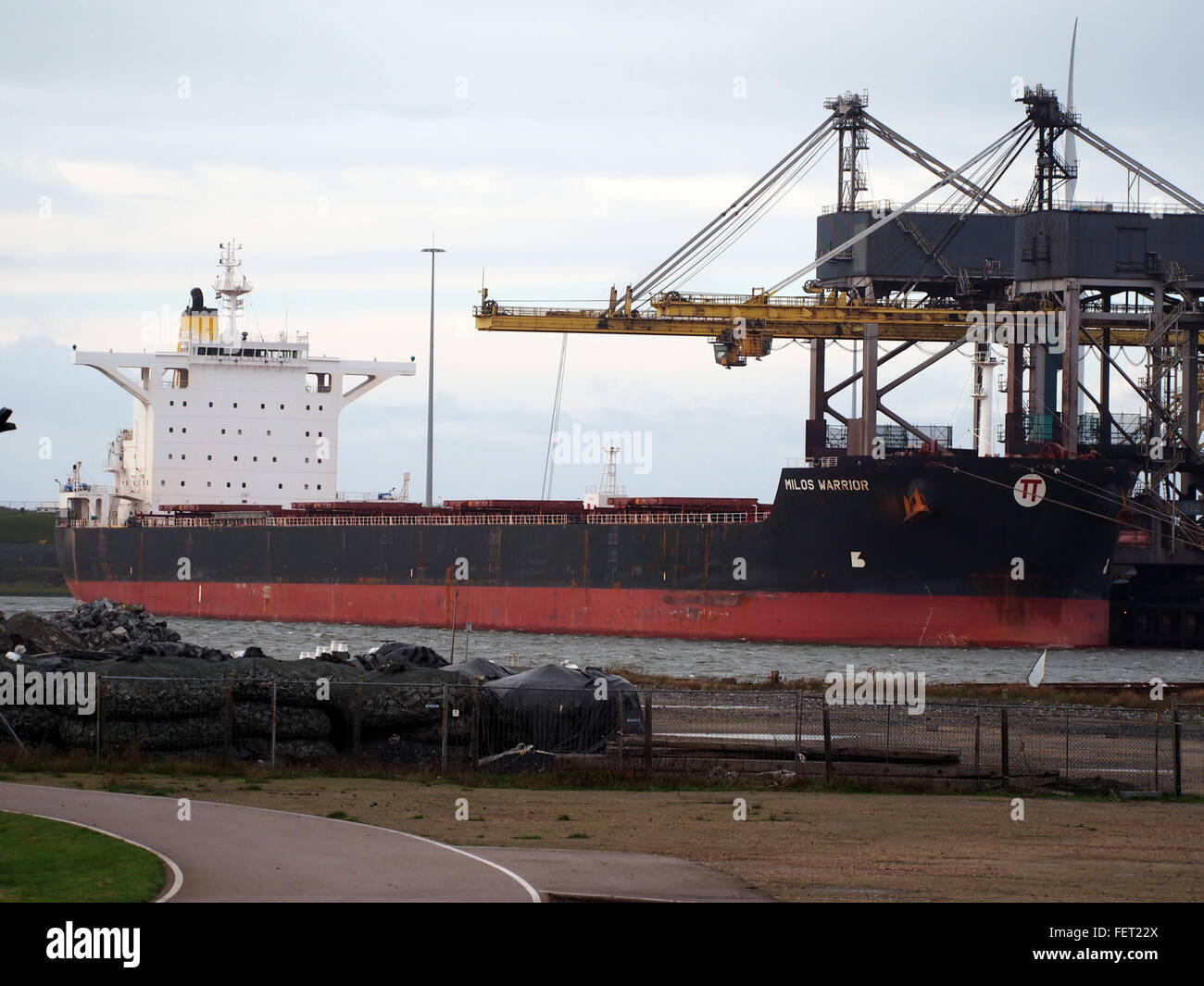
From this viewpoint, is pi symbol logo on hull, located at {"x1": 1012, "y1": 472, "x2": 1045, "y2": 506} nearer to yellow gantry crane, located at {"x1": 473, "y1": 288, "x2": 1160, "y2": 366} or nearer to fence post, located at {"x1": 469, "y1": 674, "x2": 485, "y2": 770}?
yellow gantry crane, located at {"x1": 473, "y1": 288, "x2": 1160, "y2": 366}

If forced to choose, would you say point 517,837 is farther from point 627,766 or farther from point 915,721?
point 915,721

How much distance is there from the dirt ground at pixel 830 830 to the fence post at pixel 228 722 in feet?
3.06

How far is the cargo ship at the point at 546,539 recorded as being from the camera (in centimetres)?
3052

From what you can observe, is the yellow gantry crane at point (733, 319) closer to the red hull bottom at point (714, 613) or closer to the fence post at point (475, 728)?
the red hull bottom at point (714, 613)

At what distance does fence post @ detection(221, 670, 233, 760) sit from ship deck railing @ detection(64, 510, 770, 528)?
2065 centimetres

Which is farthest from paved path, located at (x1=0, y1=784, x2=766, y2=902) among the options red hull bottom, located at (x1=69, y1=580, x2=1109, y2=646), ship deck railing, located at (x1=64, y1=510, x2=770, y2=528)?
ship deck railing, located at (x1=64, y1=510, x2=770, y2=528)

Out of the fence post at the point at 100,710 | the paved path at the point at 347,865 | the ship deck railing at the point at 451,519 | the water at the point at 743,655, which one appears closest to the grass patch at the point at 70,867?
the paved path at the point at 347,865

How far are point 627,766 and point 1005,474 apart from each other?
19.6 meters

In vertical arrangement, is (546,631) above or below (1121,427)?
below

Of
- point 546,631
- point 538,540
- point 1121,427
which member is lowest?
point 546,631

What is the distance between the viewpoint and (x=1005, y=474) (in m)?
30.5

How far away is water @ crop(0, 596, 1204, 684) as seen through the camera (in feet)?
84.7

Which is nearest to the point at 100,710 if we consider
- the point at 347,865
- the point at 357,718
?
the point at 357,718
